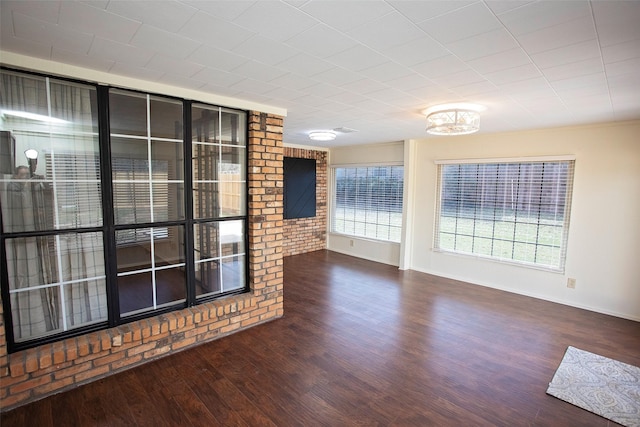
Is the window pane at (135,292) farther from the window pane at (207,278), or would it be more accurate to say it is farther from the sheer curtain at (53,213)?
the window pane at (207,278)

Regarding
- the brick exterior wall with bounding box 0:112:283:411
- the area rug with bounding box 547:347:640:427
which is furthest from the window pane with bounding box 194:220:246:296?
the area rug with bounding box 547:347:640:427

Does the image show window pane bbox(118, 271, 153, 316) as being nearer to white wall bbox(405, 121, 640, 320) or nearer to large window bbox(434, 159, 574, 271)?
large window bbox(434, 159, 574, 271)

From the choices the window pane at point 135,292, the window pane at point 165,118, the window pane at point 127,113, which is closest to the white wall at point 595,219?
the window pane at point 165,118

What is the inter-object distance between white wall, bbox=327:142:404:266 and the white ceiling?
3.22m

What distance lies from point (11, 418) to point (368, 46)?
3349mm

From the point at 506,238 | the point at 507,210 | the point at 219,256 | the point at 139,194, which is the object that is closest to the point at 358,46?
the point at 139,194

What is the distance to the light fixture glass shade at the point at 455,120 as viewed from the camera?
321cm

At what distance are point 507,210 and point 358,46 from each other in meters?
4.12

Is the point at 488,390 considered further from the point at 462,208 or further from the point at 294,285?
the point at 462,208

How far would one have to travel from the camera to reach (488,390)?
8.31 feet

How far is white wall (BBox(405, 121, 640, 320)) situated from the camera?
12.6ft

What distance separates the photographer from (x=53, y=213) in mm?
2418

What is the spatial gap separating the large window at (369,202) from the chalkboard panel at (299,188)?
2.06ft

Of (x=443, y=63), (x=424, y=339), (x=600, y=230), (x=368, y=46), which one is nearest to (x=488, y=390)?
(x=424, y=339)
